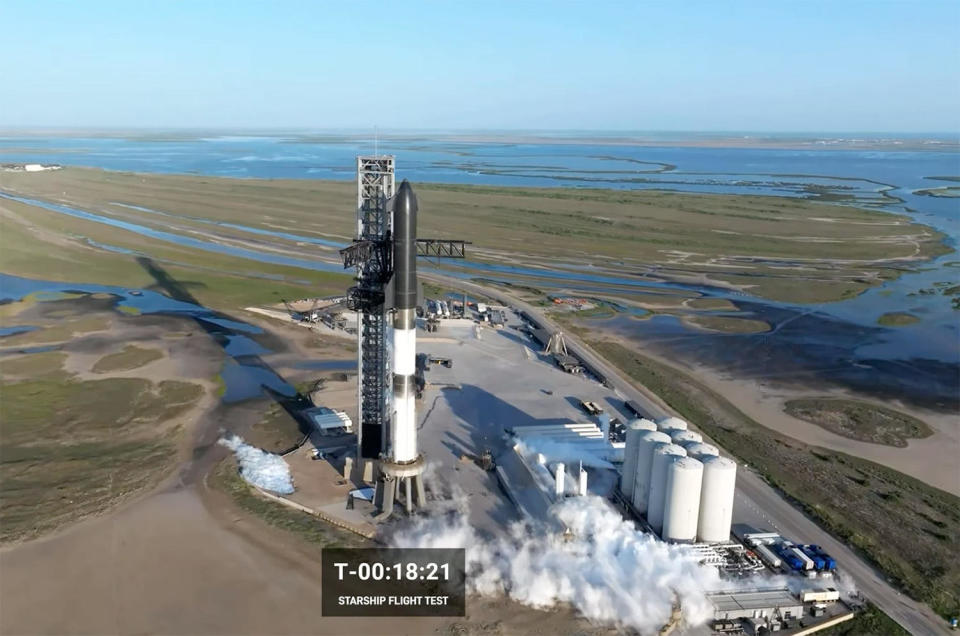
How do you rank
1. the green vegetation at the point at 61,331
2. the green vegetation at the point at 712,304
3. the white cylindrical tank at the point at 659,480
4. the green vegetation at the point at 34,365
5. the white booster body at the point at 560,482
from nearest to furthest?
the white cylindrical tank at the point at 659,480, the white booster body at the point at 560,482, the green vegetation at the point at 34,365, the green vegetation at the point at 61,331, the green vegetation at the point at 712,304

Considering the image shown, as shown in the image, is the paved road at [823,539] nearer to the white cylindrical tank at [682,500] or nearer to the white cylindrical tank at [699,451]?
the white cylindrical tank at [699,451]

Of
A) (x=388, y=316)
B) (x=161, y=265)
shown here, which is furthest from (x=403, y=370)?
(x=161, y=265)

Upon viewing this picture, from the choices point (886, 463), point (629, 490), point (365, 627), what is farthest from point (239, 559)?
point (886, 463)

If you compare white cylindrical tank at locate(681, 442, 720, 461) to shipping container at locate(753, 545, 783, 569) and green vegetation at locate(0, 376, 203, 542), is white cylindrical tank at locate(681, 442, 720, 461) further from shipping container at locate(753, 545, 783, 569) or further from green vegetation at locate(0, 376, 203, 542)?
green vegetation at locate(0, 376, 203, 542)

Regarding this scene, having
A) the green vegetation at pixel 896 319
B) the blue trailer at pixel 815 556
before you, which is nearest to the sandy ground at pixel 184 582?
the blue trailer at pixel 815 556

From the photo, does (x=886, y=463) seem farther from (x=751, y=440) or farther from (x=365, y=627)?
(x=365, y=627)

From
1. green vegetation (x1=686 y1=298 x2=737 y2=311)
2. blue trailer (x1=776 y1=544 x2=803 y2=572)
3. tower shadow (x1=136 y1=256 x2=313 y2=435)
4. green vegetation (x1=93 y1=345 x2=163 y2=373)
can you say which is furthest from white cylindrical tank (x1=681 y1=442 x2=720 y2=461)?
green vegetation (x1=686 y1=298 x2=737 y2=311)
